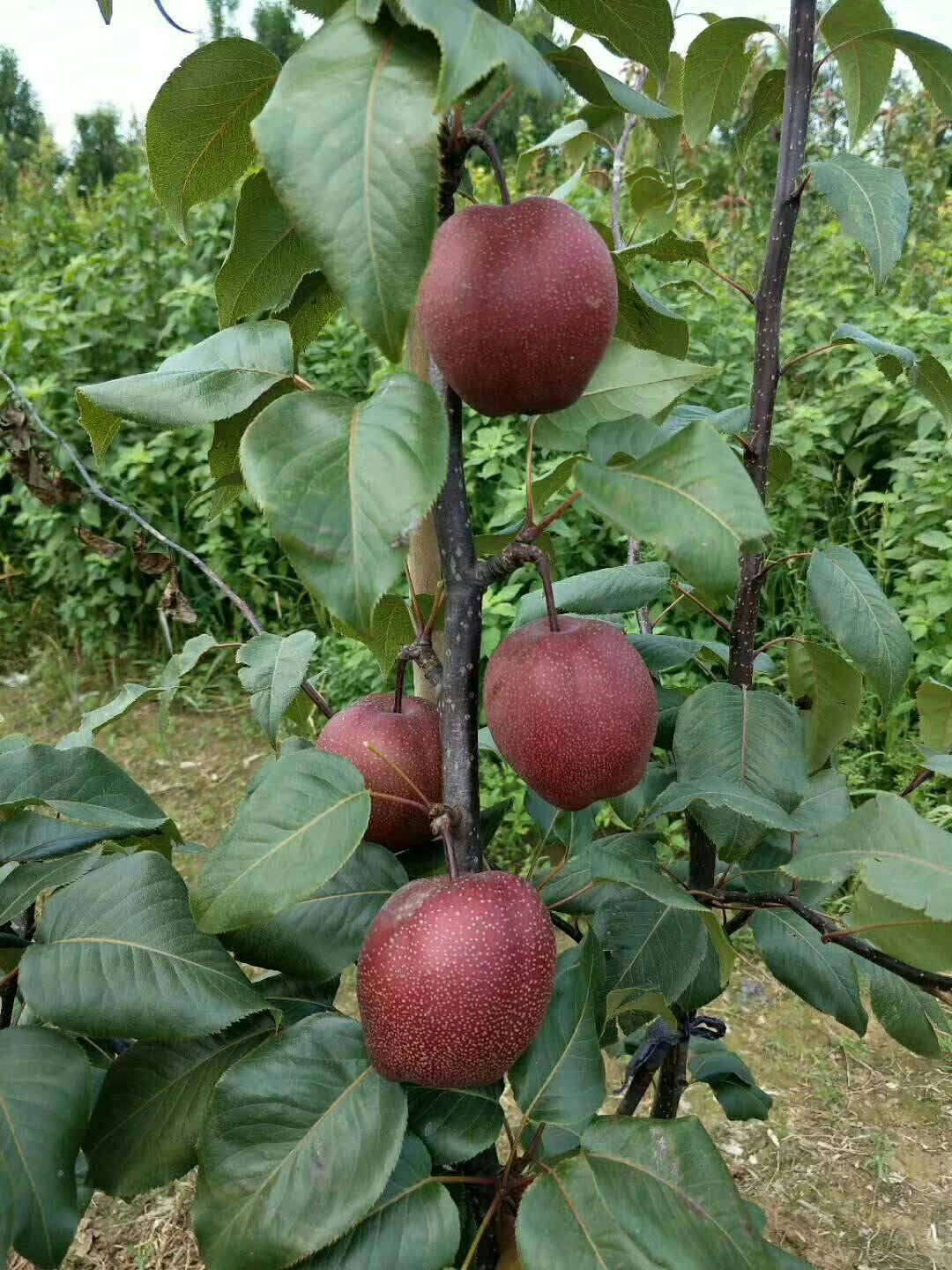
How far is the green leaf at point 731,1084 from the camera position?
50.4 inches

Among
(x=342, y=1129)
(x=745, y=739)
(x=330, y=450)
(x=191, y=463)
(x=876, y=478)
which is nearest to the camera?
(x=330, y=450)

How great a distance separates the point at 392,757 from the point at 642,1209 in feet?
1.05

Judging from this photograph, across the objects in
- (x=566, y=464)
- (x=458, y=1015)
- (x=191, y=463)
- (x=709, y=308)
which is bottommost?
(x=191, y=463)

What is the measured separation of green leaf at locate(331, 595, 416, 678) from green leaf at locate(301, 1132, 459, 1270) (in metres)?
0.39

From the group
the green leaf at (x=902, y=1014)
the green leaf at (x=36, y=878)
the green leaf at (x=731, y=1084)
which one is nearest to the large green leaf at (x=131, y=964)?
the green leaf at (x=36, y=878)

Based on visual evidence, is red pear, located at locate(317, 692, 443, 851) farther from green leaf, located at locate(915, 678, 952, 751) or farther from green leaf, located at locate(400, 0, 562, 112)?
green leaf, located at locate(915, 678, 952, 751)

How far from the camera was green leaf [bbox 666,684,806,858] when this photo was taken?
871 millimetres

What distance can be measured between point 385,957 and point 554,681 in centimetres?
19

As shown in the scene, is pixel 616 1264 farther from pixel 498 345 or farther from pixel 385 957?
pixel 498 345

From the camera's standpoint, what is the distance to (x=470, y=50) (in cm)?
45

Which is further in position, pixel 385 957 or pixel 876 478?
pixel 876 478

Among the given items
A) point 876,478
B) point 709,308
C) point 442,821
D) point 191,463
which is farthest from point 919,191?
point 442,821

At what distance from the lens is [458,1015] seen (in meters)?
0.59

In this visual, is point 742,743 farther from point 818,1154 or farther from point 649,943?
point 818,1154
